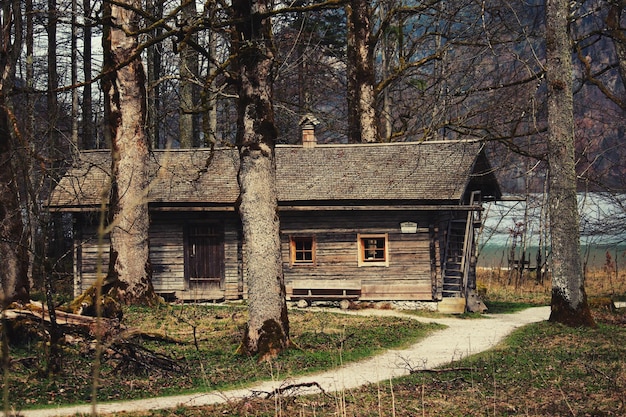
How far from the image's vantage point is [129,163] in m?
20.3

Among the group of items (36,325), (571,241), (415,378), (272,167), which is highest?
(272,167)

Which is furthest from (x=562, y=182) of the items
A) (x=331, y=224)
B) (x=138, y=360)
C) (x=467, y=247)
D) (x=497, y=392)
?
(x=138, y=360)

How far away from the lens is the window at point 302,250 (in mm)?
25125

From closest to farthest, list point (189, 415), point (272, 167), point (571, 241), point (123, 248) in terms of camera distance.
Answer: point (189, 415) < point (272, 167) < point (571, 241) < point (123, 248)

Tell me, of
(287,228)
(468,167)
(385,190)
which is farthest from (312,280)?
(468,167)

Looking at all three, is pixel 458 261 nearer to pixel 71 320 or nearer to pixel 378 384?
pixel 71 320

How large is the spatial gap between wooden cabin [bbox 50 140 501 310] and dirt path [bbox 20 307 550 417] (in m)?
1.95

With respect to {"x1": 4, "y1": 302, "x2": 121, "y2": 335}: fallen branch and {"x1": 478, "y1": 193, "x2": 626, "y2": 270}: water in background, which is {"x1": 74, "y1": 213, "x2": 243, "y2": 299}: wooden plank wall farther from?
{"x1": 4, "y1": 302, "x2": 121, "y2": 335}: fallen branch

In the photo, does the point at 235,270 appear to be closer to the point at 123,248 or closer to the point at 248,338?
the point at 123,248

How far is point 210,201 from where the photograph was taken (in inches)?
985

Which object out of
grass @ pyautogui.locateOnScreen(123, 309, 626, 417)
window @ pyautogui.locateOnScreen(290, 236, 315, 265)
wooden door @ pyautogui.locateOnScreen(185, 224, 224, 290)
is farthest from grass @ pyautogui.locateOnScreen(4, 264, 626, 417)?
wooden door @ pyautogui.locateOnScreen(185, 224, 224, 290)

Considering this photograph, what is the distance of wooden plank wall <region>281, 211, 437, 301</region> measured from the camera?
2427 centimetres

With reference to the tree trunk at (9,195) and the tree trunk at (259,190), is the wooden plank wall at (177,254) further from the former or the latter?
the tree trunk at (259,190)

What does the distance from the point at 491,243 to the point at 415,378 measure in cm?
5765
